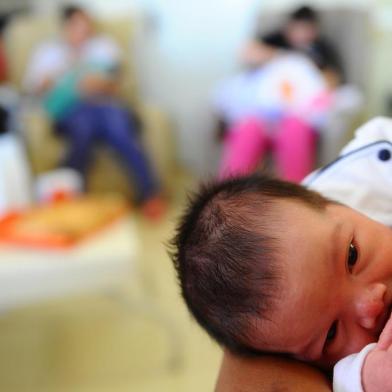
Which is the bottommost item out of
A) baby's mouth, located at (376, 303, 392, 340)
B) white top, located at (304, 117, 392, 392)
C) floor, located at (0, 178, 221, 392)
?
floor, located at (0, 178, 221, 392)

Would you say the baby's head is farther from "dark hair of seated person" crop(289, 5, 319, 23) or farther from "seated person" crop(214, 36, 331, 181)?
"dark hair of seated person" crop(289, 5, 319, 23)

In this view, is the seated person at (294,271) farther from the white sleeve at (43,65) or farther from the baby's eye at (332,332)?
the white sleeve at (43,65)

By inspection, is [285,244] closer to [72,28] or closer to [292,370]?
[292,370]

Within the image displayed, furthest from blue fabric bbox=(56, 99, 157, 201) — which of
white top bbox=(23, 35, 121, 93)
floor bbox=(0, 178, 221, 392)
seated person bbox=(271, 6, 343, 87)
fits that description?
seated person bbox=(271, 6, 343, 87)

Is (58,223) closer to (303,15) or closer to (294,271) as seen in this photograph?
(294,271)

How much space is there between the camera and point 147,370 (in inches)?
77.4

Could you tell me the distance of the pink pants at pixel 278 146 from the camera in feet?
8.70

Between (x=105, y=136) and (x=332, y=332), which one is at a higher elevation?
(x=332, y=332)

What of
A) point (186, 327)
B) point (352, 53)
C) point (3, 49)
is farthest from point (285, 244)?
point (3, 49)

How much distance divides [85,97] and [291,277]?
2.66 m

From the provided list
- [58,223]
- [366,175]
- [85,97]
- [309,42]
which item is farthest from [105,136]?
[366,175]

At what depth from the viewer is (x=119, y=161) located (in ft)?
10.6

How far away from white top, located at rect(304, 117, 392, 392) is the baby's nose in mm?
130

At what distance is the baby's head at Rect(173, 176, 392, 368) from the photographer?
2.23 feet
